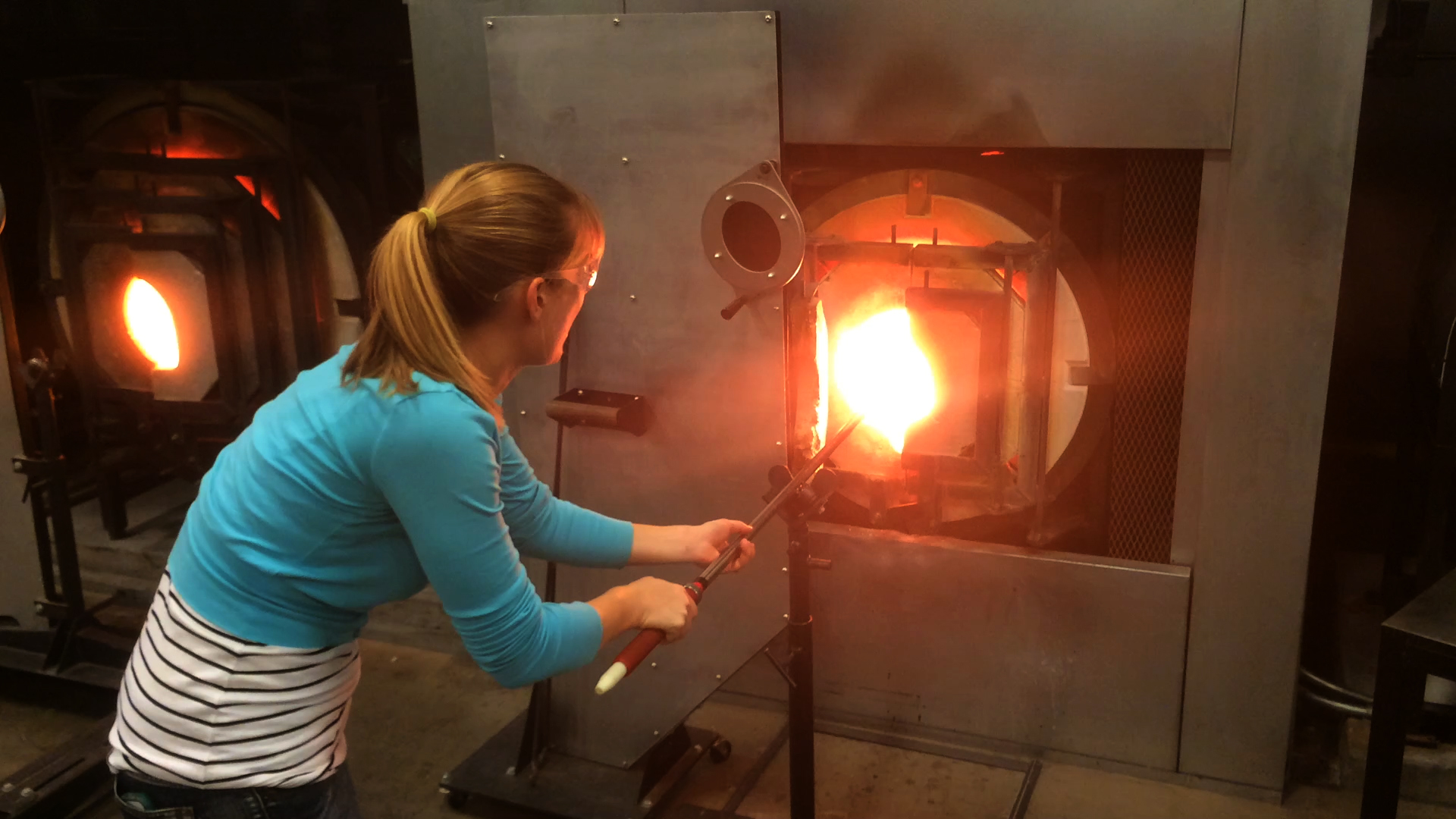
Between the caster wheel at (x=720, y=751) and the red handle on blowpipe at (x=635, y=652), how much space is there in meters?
0.92

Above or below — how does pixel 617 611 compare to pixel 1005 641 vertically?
above

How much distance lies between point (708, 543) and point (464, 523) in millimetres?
519

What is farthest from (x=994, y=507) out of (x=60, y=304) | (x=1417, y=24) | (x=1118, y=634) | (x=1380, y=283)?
(x=60, y=304)

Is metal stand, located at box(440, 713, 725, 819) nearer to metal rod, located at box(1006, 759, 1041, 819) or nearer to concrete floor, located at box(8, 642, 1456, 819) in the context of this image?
concrete floor, located at box(8, 642, 1456, 819)

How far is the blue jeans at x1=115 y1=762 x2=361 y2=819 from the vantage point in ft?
4.49

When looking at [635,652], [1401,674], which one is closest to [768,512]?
[635,652]

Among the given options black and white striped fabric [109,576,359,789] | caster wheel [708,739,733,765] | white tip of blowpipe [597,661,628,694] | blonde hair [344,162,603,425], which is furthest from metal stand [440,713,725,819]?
blonde hair [344,162,603,425]

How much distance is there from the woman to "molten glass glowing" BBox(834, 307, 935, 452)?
0.92 metres

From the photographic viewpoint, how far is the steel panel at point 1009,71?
1878mm

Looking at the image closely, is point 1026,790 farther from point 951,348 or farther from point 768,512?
point 768,512

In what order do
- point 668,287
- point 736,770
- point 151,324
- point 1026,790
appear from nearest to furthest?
point 668,287, point 1026,790, point 736,770, point 151,324

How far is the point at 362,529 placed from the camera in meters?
1.32

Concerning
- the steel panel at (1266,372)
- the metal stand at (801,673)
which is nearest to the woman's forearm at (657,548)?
→ the metal stand at (801,673)

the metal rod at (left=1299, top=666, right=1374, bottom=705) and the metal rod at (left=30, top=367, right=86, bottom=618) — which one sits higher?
the metal rod at (left=30, top=367, right=86, bottom=618)
